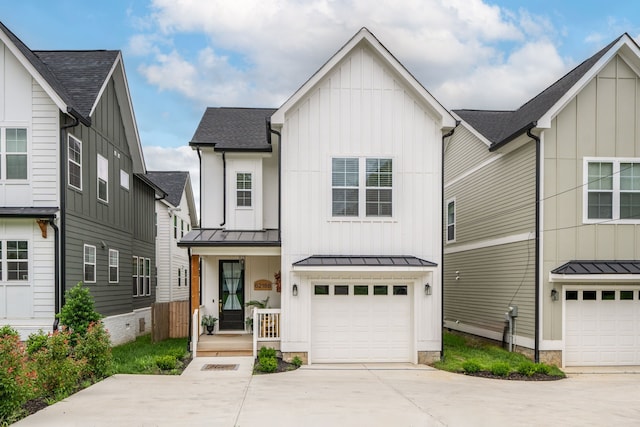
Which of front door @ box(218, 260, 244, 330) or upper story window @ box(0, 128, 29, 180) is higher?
upper story window @ box(0, 128, 29, 180)

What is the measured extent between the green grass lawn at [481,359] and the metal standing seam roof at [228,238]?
5498 mm

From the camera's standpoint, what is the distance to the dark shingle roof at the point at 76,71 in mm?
14857

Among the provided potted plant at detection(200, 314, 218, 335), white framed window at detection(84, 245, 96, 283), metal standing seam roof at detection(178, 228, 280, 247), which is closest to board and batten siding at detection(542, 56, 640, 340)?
metal standing seam roof at detection(178, 228, 280, 247)

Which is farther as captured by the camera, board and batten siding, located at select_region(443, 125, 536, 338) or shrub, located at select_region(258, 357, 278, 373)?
→ board and batten siding, located at select_region(443, 125, 536, 338)

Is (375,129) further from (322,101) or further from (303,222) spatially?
(303,222)

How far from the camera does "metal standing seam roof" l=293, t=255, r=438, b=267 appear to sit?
14164 millimetres

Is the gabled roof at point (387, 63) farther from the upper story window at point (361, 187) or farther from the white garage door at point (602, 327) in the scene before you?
the white garage door at point (602, 327)

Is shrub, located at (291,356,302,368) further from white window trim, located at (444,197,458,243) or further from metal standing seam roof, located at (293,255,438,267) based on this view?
white window trim, located at (444,197,458,243)

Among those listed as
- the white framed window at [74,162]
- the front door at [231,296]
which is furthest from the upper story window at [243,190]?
the white framed window at [74,162]

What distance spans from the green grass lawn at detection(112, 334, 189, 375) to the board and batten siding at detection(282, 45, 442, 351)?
2.98 metres

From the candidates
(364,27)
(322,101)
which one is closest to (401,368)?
(322,101)

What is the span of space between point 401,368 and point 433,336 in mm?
1313

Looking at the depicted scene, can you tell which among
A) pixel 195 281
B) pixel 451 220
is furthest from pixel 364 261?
pixel 451 220

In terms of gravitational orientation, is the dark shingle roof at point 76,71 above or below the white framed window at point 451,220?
above
